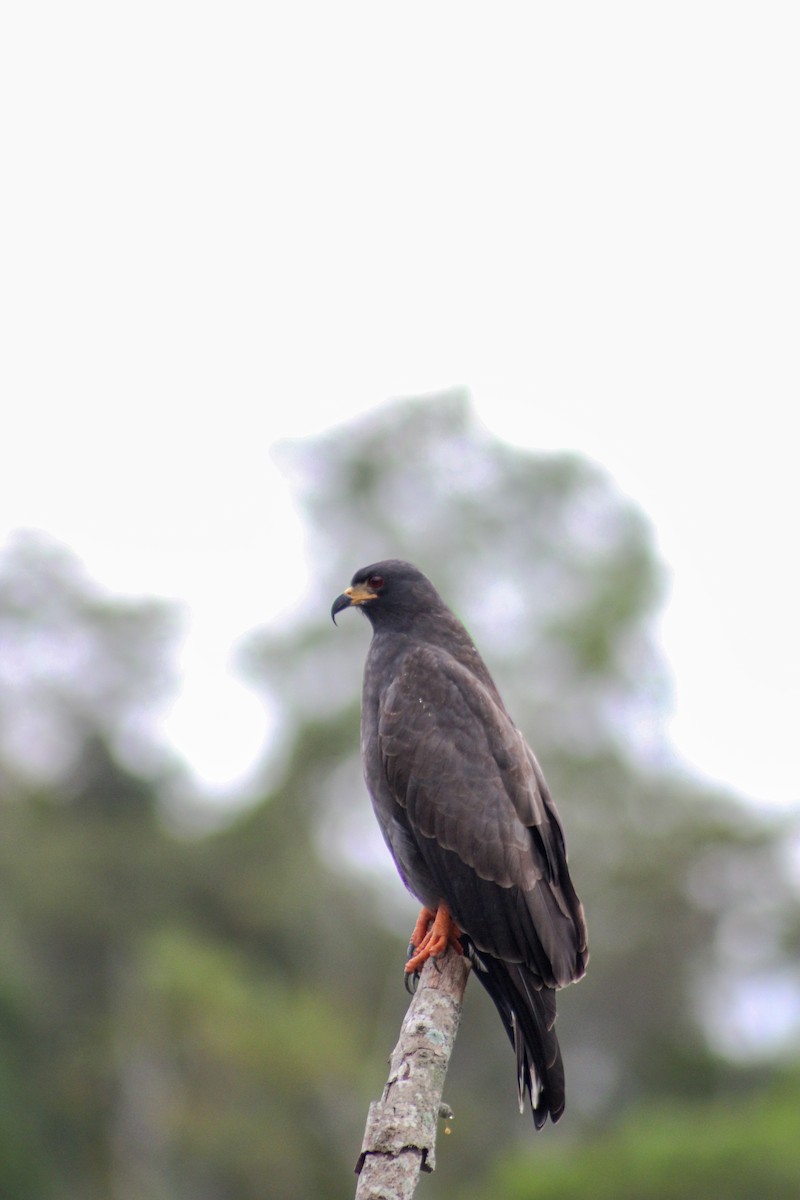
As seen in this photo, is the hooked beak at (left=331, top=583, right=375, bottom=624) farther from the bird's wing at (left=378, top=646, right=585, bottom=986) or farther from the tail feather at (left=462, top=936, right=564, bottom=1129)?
the tail feather at (left=462, top=936, right=564, bottom=1129)

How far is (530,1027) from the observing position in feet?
19.7

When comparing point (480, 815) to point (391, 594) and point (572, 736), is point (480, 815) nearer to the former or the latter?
point (391, 594)

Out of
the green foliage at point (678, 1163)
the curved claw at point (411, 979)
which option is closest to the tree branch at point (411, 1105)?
the curved claw at point (411, 979)

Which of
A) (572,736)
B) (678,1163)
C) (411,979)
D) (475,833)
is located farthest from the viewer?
(572,736)

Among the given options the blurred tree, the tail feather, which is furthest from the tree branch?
the blurred tree

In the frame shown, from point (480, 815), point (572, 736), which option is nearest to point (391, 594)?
point (480, 815)

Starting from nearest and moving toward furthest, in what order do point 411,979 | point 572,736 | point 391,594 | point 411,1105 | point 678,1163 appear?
point 411,1105
point 411,979
point 391,594
point 678,1163
point 572,736

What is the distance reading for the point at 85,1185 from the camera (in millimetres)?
24438

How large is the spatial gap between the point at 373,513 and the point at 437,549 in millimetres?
2064

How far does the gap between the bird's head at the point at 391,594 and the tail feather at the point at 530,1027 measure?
1980 mm

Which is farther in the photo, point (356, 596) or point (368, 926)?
point (368, 926)

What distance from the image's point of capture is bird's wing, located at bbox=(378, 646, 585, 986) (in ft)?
20.7

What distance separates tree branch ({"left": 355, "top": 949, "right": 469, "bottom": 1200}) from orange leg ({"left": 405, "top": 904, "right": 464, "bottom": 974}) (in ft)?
2.23

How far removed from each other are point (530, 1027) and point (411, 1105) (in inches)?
59.8
